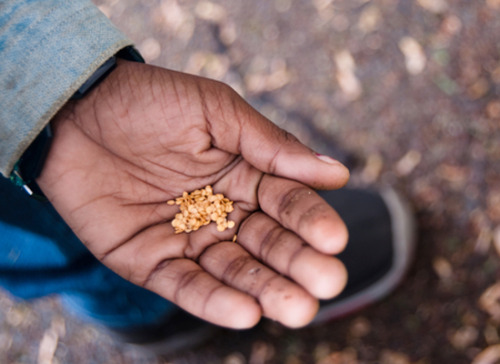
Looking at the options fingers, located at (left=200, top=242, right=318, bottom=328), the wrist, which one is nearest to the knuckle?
fingers, located at (left=200, top=242, right=318, bottom=328)

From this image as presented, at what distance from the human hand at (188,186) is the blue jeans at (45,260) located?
0.31 feet

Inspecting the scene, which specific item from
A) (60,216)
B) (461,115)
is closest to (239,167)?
(60,216)

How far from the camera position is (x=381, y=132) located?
2.30 metres

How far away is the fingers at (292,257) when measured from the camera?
1151 mm

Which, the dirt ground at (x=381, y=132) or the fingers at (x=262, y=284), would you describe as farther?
the dirt ground at (x=381, y=132)

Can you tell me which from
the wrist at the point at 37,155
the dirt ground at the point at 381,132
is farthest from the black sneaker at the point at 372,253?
the wrist at the point at 37,155

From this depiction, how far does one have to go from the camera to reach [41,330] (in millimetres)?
2305

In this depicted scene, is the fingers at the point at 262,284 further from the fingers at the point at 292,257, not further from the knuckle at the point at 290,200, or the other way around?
the knuckle at the point at 290,200

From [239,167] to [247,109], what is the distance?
0.19 m

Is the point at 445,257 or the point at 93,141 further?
the point at 445,257

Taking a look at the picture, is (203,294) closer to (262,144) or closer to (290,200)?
(290,200)

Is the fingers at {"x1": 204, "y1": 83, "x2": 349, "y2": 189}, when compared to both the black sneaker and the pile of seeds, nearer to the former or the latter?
the pile of seeds

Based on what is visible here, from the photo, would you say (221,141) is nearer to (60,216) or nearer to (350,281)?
(60,216)

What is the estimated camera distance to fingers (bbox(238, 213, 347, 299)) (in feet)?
3.78
